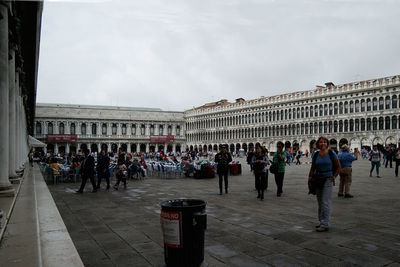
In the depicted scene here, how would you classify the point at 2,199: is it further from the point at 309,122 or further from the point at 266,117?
the point at 266,117

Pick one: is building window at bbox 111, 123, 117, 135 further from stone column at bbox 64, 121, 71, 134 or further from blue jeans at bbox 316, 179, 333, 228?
blue jeans at bbox 316, 179, 333, 228

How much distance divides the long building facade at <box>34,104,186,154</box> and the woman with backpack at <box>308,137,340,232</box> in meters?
66.3

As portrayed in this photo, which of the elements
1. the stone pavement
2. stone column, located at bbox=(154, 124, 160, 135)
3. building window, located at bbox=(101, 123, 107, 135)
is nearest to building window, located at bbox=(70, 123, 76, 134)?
building window, located at bbox=(101, 123, 107, 135)

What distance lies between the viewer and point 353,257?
3850 mm

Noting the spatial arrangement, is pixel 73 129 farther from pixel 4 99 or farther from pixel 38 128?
pixel 4 99

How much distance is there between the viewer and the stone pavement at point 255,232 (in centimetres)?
385

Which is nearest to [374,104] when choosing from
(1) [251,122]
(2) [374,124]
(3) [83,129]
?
(2) [374,124]

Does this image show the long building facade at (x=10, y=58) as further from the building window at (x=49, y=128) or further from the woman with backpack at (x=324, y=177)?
the building window at (x=49, y=128)

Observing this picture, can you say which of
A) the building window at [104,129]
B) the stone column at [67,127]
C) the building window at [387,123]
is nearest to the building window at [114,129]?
the building window at [104,129]

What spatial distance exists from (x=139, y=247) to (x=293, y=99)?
2127 inches

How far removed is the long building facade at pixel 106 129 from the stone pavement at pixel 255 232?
2520 inches

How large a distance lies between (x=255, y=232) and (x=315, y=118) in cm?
5099

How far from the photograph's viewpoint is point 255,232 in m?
5.02

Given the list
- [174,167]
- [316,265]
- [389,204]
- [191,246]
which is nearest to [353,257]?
[316,265]
